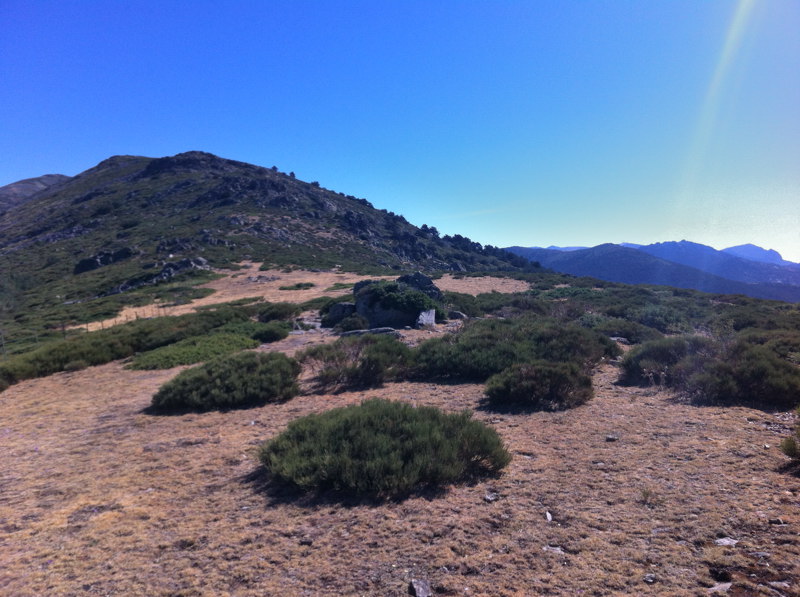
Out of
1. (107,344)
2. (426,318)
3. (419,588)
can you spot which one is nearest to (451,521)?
(419,588)

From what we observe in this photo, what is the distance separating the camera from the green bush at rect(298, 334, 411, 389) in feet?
30.2

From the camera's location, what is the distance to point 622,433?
568cm

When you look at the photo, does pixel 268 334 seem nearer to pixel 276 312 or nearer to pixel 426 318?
pixel 276 312

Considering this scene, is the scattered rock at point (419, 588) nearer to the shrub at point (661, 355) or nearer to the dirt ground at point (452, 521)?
the dirt ground at point (452, 521)

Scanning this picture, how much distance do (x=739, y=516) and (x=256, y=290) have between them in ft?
108

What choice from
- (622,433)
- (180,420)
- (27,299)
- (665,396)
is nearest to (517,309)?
(665,396)

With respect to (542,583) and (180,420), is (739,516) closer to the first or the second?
(542,583)

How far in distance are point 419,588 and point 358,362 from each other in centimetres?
706

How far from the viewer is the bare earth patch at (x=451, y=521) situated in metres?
3.00

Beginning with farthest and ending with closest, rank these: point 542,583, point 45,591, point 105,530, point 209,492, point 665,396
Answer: point 665,396, point 209,492, point 105,530, point 45,591, point 542,583

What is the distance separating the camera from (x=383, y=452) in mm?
4586

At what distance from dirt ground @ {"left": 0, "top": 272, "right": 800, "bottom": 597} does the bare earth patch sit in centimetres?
2

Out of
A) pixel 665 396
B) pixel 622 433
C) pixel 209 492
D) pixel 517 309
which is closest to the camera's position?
pixel 209 492

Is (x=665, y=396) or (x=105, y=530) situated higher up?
(x=665, y=396)
